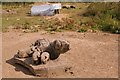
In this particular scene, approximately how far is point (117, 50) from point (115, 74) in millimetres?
2007

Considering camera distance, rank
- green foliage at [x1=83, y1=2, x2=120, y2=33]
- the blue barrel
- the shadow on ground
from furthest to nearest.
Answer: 1. the blue barrel
2. green foliage at [x1=83, y1=2, x2=120, y2=33]
3. the shadow on ground

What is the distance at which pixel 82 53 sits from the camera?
603cm

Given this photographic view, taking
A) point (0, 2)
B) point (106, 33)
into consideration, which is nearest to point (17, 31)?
point (106, 33)

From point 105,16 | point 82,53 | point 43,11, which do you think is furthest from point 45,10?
point 82,53

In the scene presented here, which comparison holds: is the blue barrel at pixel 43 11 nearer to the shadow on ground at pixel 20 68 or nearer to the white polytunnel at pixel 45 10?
the white polytunnel at pixel 45 10

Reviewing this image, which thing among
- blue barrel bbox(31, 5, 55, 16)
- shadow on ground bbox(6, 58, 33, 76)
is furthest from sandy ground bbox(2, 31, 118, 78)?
blue barrel bbox(31, 5, 55, 16)

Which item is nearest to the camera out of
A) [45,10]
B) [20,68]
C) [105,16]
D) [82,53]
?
[20,68]

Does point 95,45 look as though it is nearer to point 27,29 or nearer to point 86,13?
point 27,29

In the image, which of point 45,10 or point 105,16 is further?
point 45,10

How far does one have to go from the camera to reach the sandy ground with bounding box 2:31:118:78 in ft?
14.9

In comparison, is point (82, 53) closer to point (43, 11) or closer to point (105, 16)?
point (105, 16)

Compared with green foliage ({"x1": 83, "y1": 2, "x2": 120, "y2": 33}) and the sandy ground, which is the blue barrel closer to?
green foliage ({"x1": 83, "y1": 2, "x2": 120, "y2": 33})

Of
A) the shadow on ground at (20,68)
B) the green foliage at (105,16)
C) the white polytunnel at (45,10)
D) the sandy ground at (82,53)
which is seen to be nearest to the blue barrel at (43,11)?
the white polytunnel at (45,10)

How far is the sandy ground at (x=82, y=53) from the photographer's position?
14.9 feet
